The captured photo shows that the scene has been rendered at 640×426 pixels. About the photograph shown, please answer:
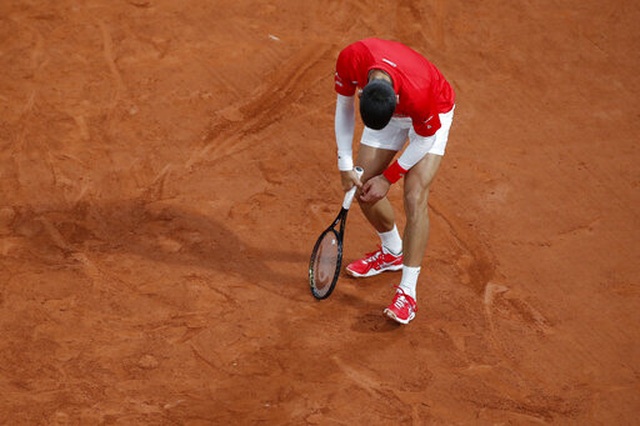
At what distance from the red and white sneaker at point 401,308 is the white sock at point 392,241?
1.96ft

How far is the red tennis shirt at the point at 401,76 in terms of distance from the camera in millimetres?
8250

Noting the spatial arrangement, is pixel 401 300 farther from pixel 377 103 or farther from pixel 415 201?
pixel 377 103

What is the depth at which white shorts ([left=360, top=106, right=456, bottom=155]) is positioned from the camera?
8.80 meters

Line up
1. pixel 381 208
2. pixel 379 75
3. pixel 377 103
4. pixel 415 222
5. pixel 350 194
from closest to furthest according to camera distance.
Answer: pixel 377 103
pixel 379 75
pixel 350 194
pixel 415 222
pixel 381 208

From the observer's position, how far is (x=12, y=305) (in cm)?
885

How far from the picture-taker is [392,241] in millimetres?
9562

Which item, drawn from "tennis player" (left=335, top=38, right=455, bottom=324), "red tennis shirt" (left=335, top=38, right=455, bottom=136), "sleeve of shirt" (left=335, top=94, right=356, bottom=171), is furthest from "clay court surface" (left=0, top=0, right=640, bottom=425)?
"red tennis shirt" (left=335, top=38, right=455, bottom=136)

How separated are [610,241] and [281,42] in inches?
185

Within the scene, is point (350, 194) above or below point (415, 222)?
above

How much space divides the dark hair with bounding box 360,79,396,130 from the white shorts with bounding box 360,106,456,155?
2.96 ft

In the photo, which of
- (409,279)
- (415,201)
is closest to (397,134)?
(415,201)

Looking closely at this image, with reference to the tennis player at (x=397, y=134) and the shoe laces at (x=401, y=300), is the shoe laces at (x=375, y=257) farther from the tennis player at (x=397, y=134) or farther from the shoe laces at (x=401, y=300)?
the shoe laces at (x=401, y=300)

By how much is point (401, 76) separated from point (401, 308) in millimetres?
2130

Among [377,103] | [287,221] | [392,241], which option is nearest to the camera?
[377,103]
